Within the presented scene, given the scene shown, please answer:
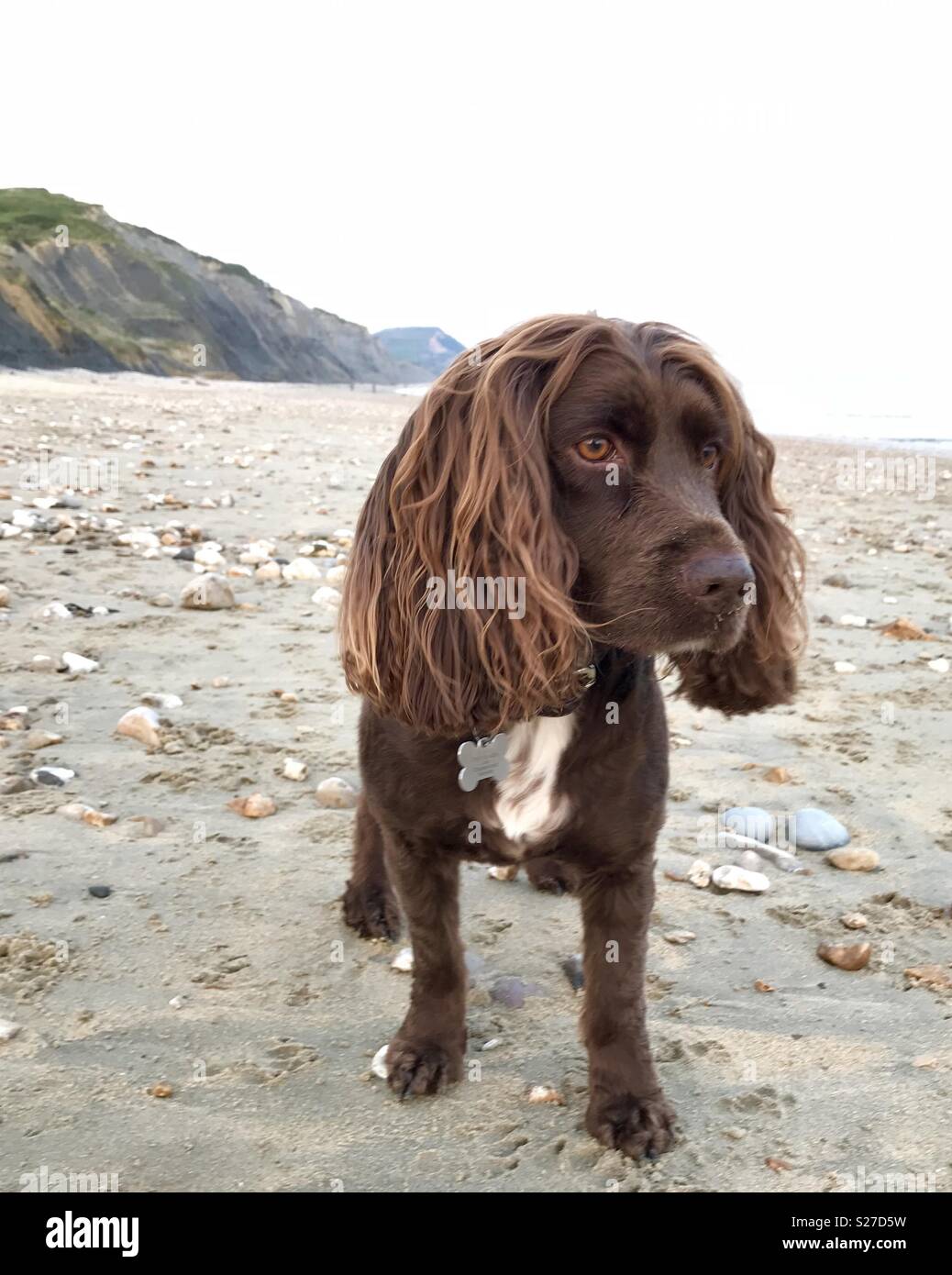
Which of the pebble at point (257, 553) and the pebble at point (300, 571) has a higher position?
the pebble at point (257, 553)

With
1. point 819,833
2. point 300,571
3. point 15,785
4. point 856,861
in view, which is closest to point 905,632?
point 819,833

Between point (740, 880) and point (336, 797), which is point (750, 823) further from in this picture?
point (336, 797)

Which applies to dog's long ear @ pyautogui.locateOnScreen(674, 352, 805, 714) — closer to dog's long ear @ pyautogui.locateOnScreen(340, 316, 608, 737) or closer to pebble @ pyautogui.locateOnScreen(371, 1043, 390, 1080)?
dog's long ear @ pyautogui.locateOnScreen(340, 316, 608, 737)

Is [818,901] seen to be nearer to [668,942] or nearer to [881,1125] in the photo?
[668,942]

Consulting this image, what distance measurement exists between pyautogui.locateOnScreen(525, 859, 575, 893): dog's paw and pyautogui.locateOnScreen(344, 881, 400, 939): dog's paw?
467mm

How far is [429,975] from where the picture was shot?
8.63ft

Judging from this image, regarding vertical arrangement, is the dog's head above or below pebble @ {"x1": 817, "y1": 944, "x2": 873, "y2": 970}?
above

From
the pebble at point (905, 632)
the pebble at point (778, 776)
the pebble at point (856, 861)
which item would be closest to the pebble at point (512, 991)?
the pebble at point (856, 861)

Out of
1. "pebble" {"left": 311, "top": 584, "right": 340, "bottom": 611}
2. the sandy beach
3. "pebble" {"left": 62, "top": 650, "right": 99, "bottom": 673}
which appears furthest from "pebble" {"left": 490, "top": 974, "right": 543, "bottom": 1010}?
"pebble" {"left": 311, "top": 584, "right": 340, "bottom": 611}

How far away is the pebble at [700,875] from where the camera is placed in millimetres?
3428

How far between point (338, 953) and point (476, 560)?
4.41ft

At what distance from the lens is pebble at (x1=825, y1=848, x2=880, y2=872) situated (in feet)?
11.6

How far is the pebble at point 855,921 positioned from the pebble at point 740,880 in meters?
0.26

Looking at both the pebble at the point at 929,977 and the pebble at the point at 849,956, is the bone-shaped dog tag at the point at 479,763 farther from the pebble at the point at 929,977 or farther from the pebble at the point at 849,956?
the pebble at the point at 929,977
